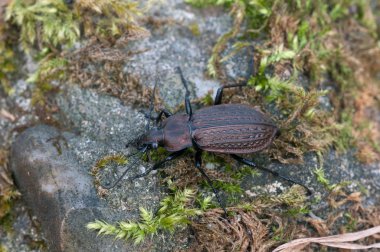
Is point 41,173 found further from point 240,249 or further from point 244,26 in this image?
point 244,26

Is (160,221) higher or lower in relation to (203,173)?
lower

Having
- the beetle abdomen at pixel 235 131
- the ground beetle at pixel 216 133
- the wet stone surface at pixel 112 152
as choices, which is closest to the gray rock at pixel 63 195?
the wet stone surface at pixel 112 152

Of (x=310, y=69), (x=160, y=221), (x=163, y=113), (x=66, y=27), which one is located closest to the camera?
(x=160, y=221)

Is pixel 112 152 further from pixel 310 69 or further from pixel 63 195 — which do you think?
pixel 310 69

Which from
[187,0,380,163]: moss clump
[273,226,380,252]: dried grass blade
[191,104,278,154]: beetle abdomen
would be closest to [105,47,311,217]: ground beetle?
[191,104,278,154]: beetle abdomen

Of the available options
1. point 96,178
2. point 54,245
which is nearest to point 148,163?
point 96,178

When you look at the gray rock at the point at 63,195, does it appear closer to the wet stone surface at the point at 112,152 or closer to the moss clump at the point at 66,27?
the wet stone surface at the point at 112,152

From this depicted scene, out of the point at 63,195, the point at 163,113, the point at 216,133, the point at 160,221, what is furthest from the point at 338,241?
the point at 63,195

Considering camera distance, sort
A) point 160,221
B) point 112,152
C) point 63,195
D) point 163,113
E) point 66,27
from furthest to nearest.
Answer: point 66,27, point 163,113, point 112,152, point 63,195, point 160,221
